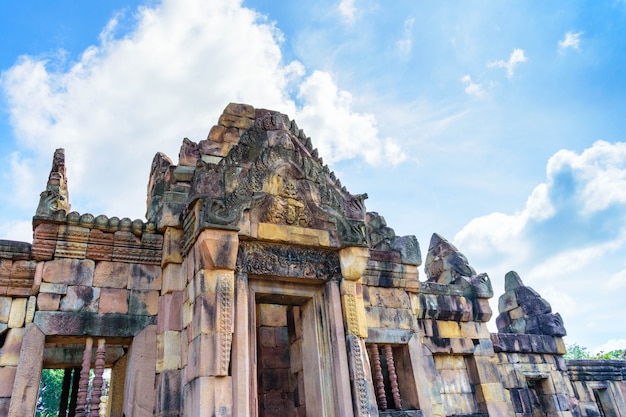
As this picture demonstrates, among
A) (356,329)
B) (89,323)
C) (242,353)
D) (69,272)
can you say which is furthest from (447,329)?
(69,272)

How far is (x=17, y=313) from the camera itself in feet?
20.2

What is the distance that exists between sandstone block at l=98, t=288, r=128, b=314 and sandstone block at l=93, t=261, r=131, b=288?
0.24 ft

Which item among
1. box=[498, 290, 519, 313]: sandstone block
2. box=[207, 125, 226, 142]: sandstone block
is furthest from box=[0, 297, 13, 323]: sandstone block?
box=[498, 290, 519, 313]: sandstone block

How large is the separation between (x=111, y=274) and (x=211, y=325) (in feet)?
6.49

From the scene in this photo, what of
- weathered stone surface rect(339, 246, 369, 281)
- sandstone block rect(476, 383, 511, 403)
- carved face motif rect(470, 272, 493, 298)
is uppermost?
carved face motif rect(470, 272, 493, 298)

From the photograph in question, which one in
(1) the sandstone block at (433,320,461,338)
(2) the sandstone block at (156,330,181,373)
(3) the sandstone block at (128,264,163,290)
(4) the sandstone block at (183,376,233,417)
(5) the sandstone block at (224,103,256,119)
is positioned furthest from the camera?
(1) the sandstone block at (433,320,461,338)

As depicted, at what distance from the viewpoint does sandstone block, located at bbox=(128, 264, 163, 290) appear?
22.2 ft

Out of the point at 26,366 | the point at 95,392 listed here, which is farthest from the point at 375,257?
the point at 26,366

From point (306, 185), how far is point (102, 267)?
10.3 ft

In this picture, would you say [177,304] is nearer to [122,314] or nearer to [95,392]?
[122,314]

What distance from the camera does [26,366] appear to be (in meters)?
5.77

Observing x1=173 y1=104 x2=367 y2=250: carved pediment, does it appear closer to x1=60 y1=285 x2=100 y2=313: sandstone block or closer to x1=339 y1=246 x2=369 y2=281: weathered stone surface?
x1=339 y1=246 x2=369 y2=281: weathered stone surface

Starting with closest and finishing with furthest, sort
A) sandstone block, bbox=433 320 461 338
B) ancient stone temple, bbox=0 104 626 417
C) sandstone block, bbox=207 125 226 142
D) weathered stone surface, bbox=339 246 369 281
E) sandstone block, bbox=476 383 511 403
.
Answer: ancient stone temple, bbox=0 104 626 417
weathered stone surface, bbox=339 246 369 281
sandstone block, bbox=207 125 226 142
sandstone block, bbox=476 383 511 403
sandstone block, bbox=433 320 461 338

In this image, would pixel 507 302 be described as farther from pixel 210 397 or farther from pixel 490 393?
pixel 210 397
